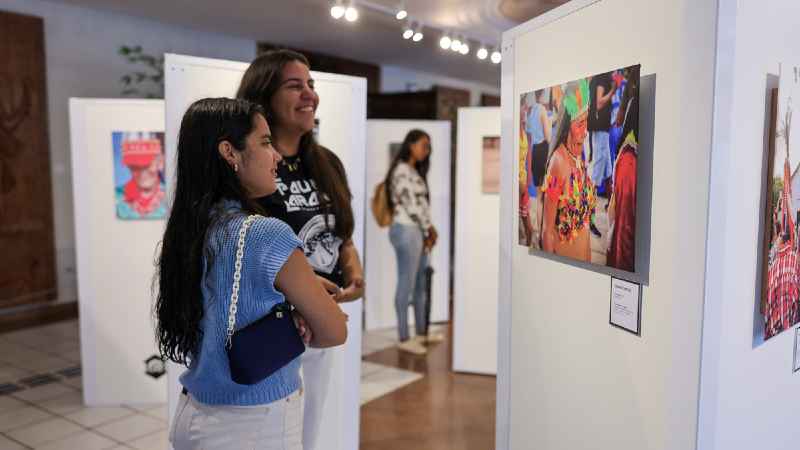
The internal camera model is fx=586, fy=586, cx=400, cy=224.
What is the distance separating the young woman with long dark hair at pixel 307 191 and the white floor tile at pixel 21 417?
210 cm

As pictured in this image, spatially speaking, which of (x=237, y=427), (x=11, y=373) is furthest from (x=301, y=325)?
(x=11, y=373)

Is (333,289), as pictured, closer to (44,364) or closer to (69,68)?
(44,364)

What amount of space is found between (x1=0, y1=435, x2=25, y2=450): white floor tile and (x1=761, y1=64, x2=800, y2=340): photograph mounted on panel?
3.29 metres

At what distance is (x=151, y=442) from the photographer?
9.77ft

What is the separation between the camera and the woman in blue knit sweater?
4.04 ft

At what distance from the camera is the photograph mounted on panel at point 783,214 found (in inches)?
58.1

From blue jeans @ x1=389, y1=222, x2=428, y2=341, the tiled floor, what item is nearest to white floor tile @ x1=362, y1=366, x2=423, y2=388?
the tiled floor

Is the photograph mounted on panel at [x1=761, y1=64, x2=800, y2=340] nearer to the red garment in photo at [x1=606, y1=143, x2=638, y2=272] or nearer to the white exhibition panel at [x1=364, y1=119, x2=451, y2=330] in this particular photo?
the red garment in photo at [x1=606, y1=143, x2=638, y2=272]

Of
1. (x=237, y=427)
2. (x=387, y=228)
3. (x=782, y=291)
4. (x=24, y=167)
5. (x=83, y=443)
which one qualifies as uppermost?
(x=24, y=167)

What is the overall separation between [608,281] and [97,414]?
300 cm

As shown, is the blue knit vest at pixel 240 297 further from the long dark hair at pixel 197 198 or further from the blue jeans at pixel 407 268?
the blue jeans at pixel 407 268

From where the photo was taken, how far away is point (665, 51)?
53.3 inches

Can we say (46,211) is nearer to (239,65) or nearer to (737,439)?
(239,65)

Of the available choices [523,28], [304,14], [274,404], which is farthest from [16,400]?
[304,14]
